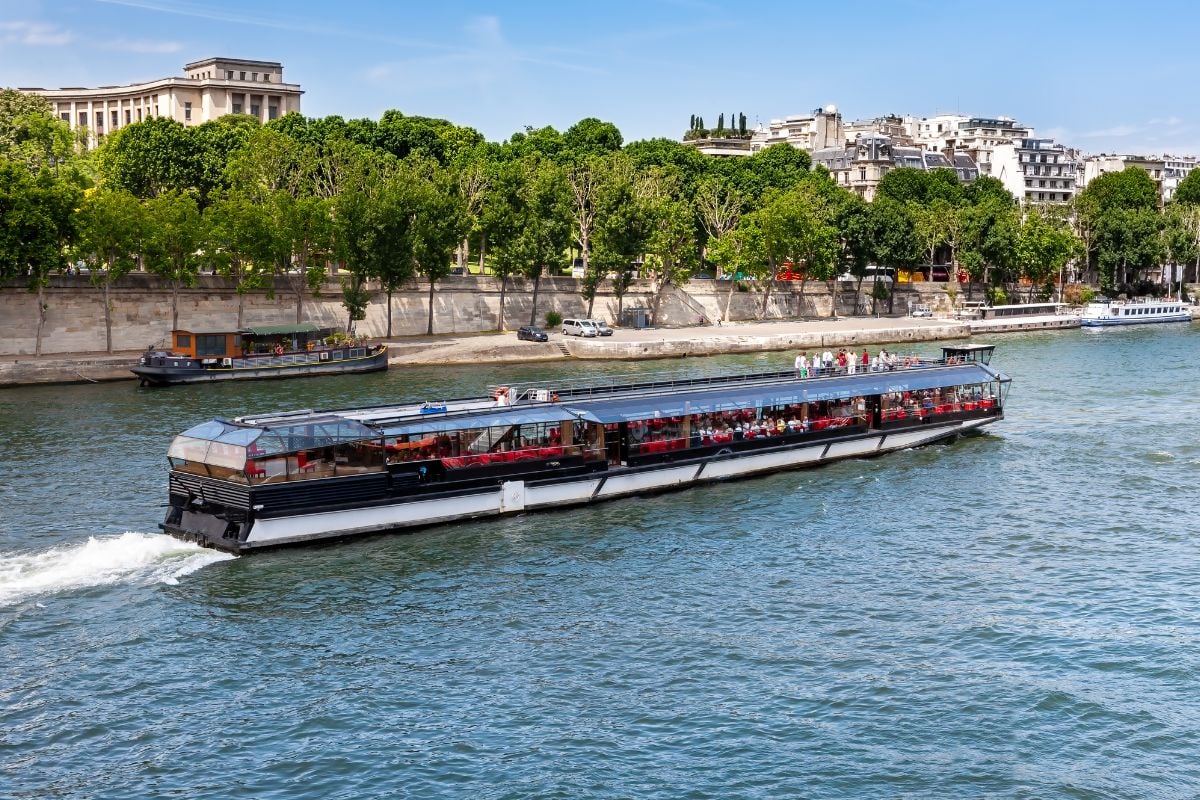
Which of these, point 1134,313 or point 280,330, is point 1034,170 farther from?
point 280,330

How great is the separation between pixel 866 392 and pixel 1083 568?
18.0 metres

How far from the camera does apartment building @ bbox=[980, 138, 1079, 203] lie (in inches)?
7712

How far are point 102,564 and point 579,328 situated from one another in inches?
2586

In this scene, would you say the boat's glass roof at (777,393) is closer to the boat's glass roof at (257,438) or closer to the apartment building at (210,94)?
the boat's glass roof at (257,438)

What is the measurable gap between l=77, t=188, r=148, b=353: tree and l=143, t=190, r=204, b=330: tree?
84cm

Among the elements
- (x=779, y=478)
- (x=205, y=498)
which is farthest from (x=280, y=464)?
(x=779, y=478)

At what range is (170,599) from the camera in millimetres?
34250

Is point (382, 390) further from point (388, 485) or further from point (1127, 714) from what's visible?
point (1127, 714)

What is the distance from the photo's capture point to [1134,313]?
134375mm

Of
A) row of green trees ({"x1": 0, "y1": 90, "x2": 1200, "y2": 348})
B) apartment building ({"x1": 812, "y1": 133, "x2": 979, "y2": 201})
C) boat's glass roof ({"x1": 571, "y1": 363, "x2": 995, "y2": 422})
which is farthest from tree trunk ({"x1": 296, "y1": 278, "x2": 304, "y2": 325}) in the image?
apartment building ({"x1": 812, "y1": 133, "x2": 979, "y2": 201})

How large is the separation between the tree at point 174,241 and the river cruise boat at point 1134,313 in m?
86.1

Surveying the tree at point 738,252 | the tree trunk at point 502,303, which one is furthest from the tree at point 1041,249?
the tree trunk at point 502,303

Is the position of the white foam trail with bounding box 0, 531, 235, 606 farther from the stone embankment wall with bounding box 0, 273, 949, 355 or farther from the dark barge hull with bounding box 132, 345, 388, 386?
the stone embankment wall with bounding box 0, 273, 949, 355

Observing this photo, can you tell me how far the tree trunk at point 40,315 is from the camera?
8154 cm
